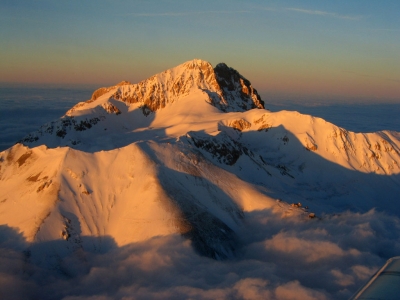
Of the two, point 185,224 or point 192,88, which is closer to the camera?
point 185,224

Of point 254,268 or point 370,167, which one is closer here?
point 254,268

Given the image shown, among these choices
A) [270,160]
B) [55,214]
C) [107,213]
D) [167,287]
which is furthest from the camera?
[270,160]

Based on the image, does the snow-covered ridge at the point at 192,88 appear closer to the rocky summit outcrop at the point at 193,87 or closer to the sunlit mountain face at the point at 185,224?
the rocky summit outcrop at the point at 193,87

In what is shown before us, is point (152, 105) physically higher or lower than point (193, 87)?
lower

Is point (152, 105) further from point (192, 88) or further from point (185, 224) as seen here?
point (185, 224)

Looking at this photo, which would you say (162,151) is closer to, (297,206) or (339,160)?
(297,206)

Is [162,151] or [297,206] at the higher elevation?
[162,151]

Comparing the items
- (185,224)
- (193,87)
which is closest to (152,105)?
(193,87)

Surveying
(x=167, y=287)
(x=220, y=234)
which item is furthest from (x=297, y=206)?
(x=167, y=287)
